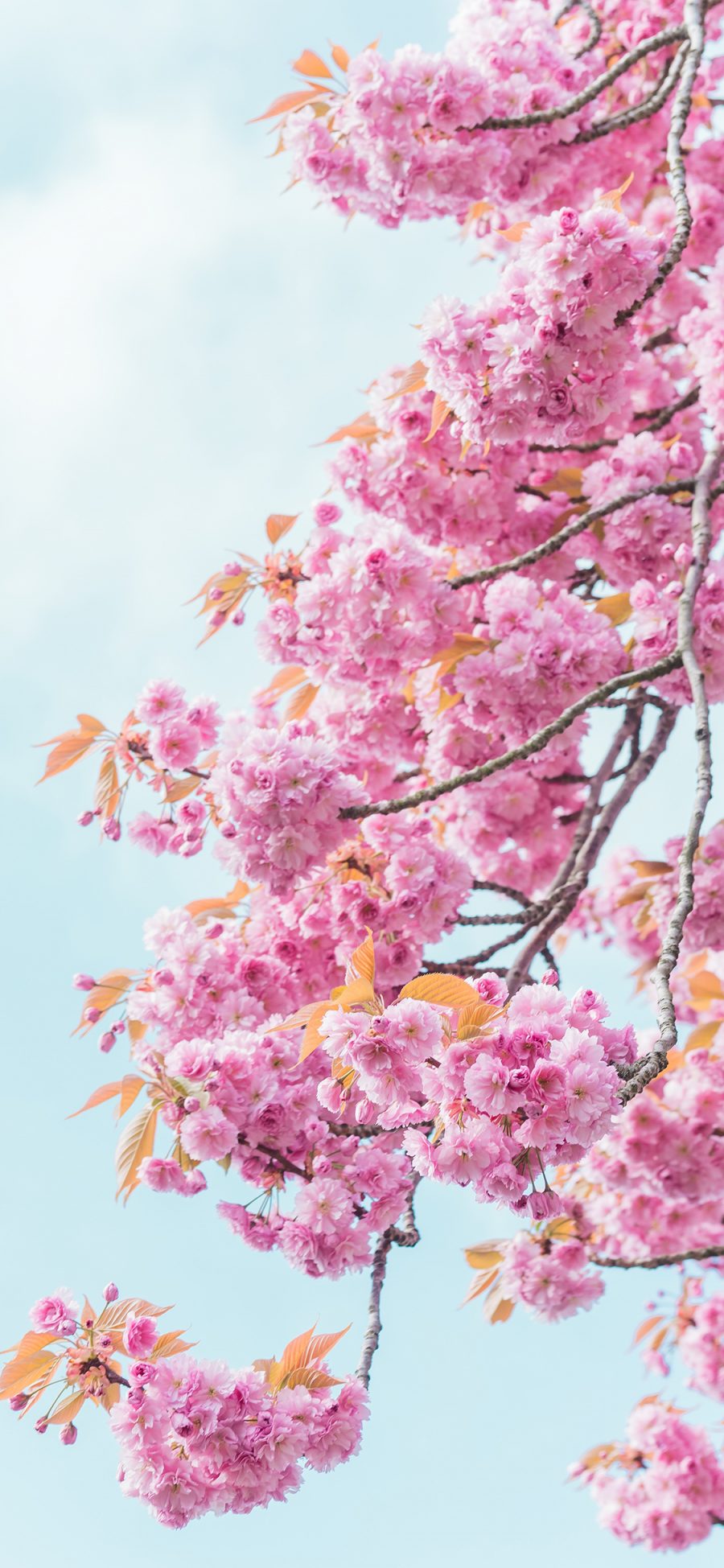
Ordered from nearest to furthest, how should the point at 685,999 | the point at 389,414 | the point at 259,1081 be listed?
the point at 259,1081 → the point at 389,414 → the point at 685,999

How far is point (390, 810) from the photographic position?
2.53 m

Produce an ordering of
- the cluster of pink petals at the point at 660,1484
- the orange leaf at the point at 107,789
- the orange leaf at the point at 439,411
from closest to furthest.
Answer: the orange leaf at the point at 439,411
the orange leaf at the point at 107,789
the cluster of pink petals at the point at 660,1484

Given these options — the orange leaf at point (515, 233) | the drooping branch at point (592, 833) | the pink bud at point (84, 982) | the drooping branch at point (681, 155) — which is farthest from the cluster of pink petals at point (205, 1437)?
the orange leaf at point (515, 233)

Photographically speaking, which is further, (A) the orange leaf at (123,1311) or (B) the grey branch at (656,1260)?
(B) the grey branch at (656,1260)

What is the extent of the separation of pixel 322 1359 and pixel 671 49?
4682mm

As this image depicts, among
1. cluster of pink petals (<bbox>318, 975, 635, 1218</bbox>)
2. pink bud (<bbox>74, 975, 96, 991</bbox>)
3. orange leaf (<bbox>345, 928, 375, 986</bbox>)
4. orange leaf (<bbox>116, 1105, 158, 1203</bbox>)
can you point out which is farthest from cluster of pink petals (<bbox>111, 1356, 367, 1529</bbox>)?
pink bud (<bbox>74, 975, 96, 991</bbox>)

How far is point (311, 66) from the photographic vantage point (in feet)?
11.1

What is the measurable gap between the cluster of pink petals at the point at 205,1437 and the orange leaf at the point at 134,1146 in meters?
0.59

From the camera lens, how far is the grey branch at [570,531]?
113 inches

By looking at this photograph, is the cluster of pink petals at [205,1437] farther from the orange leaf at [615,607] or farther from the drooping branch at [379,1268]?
the orange leaf at [615,607]

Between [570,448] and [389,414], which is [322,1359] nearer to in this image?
[389,414]

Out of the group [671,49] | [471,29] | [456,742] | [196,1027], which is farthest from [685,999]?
[671,49]

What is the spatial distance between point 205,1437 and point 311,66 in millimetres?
3324

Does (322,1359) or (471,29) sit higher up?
(471,29)
